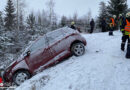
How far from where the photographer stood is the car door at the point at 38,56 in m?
6.31

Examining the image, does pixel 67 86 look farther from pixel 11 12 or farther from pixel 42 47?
pixel 11 12

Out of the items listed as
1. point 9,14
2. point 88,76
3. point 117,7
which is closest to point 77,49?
point 88,76

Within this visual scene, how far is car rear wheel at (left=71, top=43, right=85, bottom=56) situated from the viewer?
6910 millimetres

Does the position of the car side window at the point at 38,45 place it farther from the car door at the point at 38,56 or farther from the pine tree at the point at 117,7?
the pine tree at the point at 117,7

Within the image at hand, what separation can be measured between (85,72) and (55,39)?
2.51 meters

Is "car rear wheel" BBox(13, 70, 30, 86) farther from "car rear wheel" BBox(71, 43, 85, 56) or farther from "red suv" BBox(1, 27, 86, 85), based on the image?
"car rear wheel" BBox(71, 43, 85, 56)

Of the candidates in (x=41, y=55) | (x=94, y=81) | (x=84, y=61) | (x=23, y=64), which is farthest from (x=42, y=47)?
(x=94, y=81)

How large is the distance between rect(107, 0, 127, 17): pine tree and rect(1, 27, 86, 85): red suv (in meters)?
17.9

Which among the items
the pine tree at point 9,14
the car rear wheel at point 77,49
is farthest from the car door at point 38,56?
the pine tree at point 9,14

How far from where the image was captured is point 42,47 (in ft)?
21.4

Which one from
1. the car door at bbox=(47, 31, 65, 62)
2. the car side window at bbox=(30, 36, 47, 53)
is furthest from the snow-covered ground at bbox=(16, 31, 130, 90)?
the car side window at bbox=(30, 36, 47, 53)

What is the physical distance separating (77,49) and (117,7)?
61.0 feet

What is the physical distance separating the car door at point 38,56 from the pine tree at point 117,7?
19369mm

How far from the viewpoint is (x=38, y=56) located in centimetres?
638
